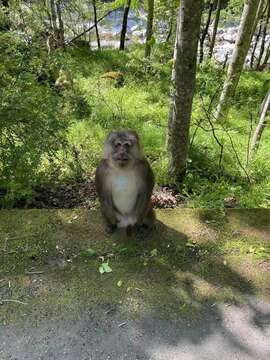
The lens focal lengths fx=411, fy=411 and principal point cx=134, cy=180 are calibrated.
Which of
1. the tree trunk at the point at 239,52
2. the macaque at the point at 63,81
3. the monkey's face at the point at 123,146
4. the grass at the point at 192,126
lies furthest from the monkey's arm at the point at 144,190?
the macaque at the point at 63,81

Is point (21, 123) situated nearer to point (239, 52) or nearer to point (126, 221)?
point (126, 221)

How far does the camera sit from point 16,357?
2.64 metres

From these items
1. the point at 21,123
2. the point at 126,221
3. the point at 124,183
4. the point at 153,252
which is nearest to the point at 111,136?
the point at 124,183

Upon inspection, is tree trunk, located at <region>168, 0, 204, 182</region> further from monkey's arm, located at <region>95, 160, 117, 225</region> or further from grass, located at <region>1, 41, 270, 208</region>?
monkey's arm, located at <region>95, 160, 117, 225</region>

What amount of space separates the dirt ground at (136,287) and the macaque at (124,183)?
0.17m

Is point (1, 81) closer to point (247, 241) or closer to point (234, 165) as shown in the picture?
point (247, 241)

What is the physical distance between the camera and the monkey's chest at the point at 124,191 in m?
3.40

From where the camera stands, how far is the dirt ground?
→ 2727 millimetres

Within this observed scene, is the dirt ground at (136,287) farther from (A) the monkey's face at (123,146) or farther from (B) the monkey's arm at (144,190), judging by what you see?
(A) the monkey's face at (123,146)

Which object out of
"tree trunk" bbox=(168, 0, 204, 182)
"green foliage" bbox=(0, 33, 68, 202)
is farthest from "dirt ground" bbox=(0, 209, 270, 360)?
"tree trunk" bbox=(168, 0, 204, 182)

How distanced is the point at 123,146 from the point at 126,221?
31.5 inches

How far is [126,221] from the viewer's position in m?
3.69

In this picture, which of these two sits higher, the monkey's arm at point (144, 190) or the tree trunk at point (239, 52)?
the tree trunk at point (239, 52)

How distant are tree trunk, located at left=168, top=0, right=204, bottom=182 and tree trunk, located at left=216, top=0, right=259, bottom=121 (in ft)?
6.25
